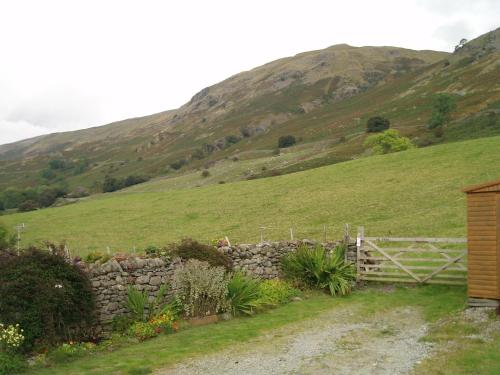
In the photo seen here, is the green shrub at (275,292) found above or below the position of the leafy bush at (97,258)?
below

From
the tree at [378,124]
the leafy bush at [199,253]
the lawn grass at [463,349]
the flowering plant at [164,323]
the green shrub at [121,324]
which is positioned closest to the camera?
the lawn grass at [463,349]

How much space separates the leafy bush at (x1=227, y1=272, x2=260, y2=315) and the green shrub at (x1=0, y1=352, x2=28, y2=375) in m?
6.60

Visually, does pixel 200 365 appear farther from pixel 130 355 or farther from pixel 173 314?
pixel 173 314

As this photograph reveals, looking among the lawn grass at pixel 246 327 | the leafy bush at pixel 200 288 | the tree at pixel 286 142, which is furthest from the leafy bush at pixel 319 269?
the tree at pixel 286 142

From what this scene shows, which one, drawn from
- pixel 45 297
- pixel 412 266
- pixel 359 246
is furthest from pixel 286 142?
pixel 45 297

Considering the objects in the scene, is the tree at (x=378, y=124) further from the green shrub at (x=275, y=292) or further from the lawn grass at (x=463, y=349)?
the lawn grass at (x=463, y=349)

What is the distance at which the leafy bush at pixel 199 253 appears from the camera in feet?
A: 53.0

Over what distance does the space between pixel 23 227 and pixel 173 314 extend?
3778 centimetres

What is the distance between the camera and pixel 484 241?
14055 mm

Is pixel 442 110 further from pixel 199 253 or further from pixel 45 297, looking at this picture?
pixel 45 297

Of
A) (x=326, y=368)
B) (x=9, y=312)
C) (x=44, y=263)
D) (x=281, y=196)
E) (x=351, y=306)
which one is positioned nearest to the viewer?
(x=326, y=368)

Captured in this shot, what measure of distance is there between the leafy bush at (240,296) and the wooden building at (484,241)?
7.03 metres

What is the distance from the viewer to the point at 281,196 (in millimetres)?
44219

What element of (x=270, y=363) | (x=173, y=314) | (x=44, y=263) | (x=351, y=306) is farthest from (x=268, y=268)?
(x=44, y=263)
